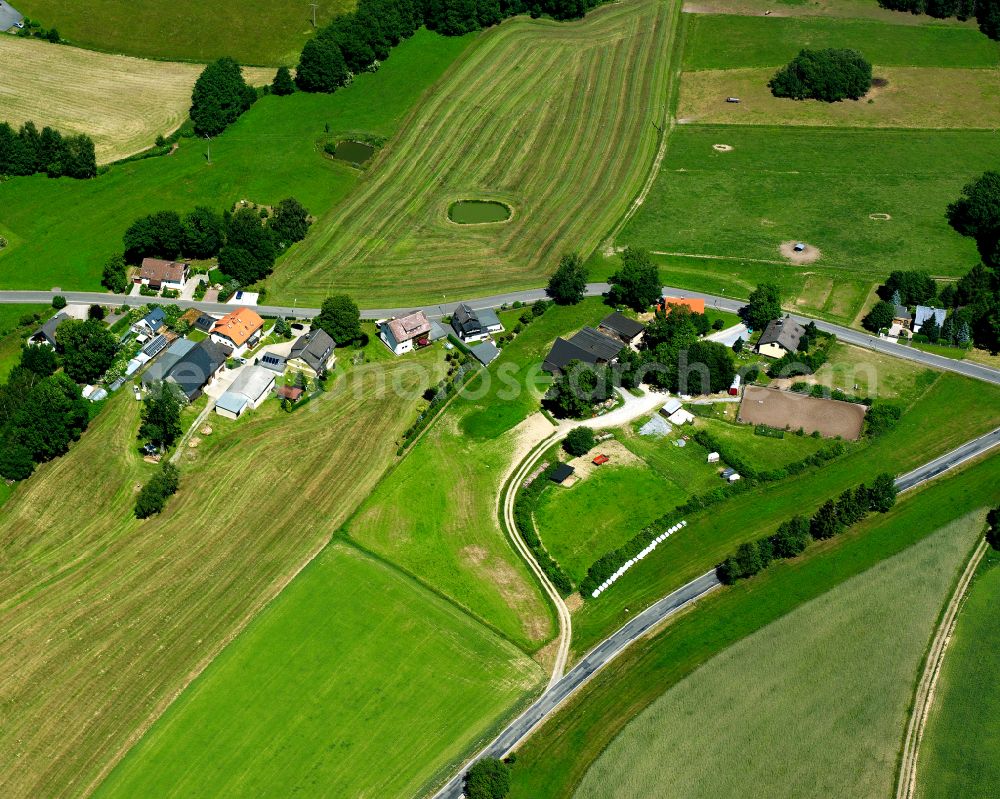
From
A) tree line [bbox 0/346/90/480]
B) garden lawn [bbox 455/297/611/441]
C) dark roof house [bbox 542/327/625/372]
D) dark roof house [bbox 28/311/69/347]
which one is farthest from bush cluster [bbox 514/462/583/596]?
dark roof house [bbox 28/311/69/347]

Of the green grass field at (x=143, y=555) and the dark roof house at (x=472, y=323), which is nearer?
the green grass field at (x=143, y=555)

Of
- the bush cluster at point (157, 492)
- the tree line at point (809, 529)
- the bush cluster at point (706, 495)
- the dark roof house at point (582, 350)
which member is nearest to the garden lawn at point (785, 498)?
the bush cluster at point (706, 495)

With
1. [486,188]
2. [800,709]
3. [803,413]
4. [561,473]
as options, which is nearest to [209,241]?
[486,188]

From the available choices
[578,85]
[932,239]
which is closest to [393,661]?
[932,239]

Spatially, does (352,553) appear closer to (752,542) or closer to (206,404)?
(206,404)

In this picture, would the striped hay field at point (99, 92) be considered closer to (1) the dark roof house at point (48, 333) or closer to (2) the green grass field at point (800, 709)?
(1) the dark roof house at point (48, 333)

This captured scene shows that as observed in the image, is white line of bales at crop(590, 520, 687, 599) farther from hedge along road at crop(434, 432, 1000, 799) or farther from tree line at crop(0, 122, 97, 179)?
tree line at crop(0, 122, 97, 179)

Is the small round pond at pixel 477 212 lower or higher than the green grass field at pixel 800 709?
higher
